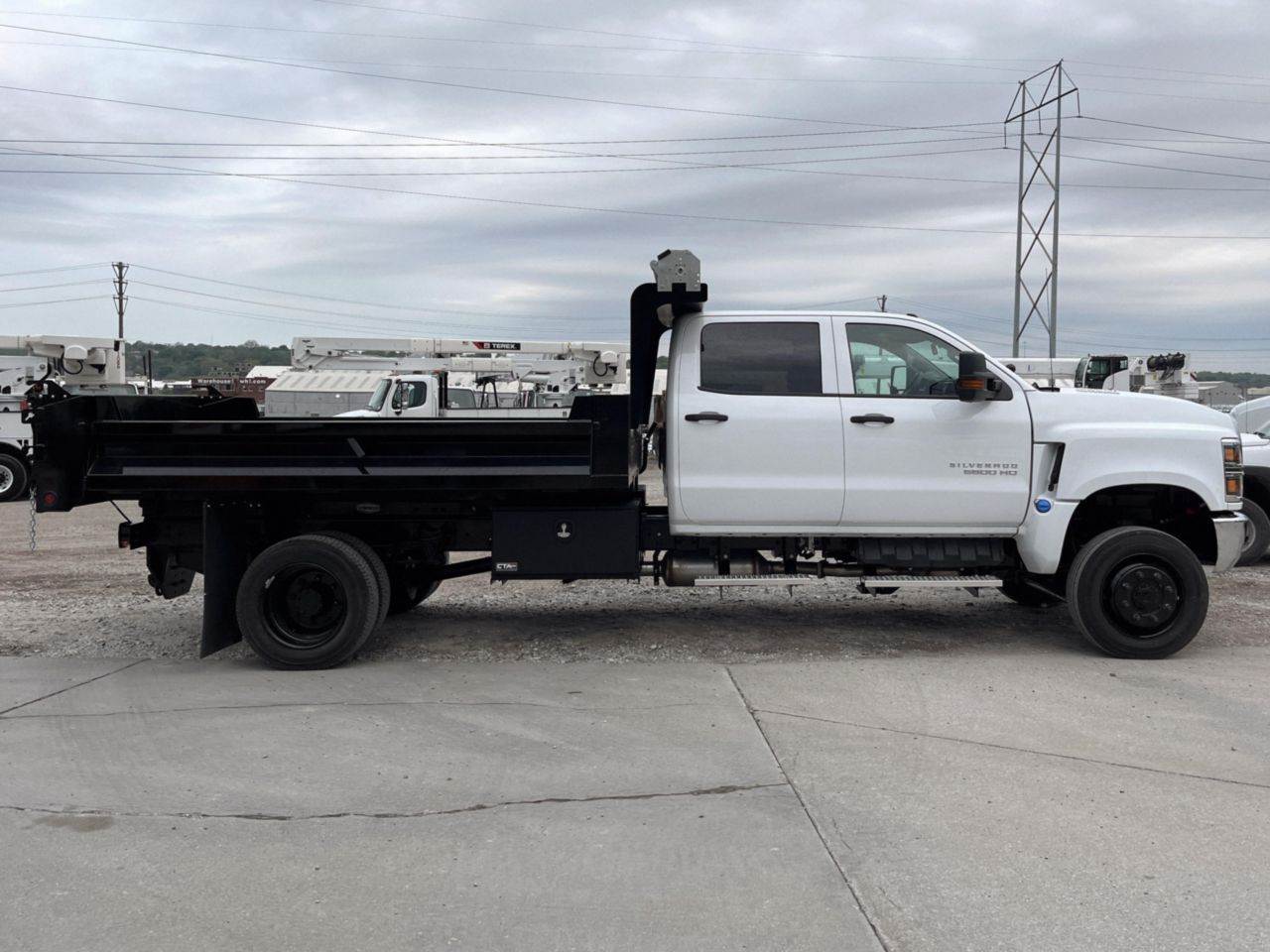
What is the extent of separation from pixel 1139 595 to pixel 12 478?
767 inches

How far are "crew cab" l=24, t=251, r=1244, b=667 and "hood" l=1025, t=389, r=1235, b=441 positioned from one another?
0.01 m

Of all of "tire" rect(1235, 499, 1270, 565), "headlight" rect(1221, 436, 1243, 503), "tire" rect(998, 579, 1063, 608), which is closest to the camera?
"headlight" rect(1221, 436, 1243, 503)

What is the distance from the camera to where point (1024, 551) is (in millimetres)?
7426

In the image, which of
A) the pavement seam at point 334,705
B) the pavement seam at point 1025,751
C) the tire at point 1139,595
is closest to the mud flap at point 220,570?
the pavement seam at point 334,705

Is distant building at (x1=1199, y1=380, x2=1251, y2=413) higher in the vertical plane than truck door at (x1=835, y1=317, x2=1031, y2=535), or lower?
higher

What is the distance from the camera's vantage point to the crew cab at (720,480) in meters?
7.14

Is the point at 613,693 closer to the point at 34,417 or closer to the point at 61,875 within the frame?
the point at 61,875

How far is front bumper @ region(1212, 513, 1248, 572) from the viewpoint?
7.39 meters

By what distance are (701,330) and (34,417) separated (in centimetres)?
428

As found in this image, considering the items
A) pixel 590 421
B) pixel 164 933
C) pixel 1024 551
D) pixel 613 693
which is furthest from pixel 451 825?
pixel 1024 551

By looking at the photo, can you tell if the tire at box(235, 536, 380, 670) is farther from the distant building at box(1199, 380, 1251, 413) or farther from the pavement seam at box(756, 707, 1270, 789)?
the distant building at box(1199, 380, 1251, 413)

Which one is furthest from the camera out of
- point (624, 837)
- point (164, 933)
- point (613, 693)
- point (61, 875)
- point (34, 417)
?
point (34, 417)

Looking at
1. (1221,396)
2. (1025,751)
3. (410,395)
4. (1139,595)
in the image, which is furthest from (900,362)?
(1221,396)

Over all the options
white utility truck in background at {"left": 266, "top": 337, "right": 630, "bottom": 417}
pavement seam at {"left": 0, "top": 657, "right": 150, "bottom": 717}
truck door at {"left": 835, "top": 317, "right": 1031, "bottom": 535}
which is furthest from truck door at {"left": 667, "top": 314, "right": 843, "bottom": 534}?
white utility truck in background at {"left": 266, "top": 337, "right": 630, "bottom": 417}
